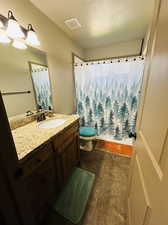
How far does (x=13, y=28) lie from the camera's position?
0.99 meters

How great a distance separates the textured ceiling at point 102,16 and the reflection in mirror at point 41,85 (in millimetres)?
772

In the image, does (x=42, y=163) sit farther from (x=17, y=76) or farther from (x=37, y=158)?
(x=17, y=76)

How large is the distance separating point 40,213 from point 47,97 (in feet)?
4.89

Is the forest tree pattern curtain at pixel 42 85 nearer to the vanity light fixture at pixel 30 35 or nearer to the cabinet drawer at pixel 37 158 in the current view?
the vanity light fixture at pixel 30 35

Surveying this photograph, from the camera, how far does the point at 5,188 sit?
515mm

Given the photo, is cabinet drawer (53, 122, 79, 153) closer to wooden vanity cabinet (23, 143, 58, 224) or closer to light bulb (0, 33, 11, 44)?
wooden vanity cabinet (23, 143, 58, 224)

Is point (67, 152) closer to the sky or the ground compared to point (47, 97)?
closer to the ground

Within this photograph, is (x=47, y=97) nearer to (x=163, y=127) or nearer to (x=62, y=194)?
(x=62, y=194)

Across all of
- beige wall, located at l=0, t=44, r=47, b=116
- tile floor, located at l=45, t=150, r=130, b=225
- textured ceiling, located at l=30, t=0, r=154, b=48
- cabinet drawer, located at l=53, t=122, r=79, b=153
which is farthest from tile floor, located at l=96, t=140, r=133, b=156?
textured ceiling, located at l=30, t=0, r=154, b=48

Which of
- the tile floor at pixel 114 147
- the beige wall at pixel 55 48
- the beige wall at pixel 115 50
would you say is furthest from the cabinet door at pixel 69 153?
the beige wall at pixel 115 50

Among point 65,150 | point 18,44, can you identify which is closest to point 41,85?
point 18,44

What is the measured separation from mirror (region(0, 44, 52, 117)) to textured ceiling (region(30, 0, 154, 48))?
0.61 metres

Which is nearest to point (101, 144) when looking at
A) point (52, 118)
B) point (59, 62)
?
point (52, 118)

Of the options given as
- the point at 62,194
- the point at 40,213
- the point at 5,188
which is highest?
the point at 5,188
